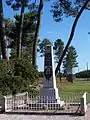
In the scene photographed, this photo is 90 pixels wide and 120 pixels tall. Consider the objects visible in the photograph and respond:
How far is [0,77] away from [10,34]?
31.4 metres

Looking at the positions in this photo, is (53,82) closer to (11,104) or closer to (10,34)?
(11,104)

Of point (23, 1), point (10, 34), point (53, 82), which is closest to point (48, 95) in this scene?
point (53, 82)

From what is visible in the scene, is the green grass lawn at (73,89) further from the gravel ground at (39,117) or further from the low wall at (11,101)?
the gravel ground at (39,117)

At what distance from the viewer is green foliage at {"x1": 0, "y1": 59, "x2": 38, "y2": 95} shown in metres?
24.9

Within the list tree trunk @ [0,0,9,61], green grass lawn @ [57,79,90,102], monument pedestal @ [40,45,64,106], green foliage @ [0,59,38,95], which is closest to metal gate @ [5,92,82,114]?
monument pedestal @ [40,45,64,106]

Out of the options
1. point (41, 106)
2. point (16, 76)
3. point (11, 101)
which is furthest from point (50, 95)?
point (16, 76)

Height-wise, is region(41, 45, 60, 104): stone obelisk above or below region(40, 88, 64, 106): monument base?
above

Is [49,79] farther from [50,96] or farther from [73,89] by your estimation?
[73,89]

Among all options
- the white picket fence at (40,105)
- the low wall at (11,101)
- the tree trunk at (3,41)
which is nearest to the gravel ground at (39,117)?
the white picket fence at (40,105)

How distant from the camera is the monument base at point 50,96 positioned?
853 inches

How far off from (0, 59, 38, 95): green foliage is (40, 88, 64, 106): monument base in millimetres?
3048

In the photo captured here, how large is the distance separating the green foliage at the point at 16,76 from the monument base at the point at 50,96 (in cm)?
305

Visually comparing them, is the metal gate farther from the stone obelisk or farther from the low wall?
the stone obelisk

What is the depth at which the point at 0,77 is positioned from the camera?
24797mm
